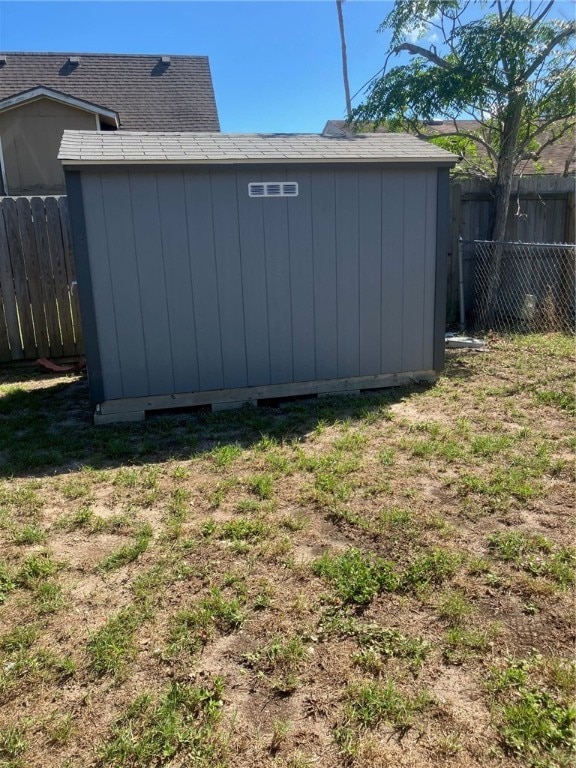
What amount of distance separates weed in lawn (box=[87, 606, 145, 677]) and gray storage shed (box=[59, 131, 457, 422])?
8.67 feet

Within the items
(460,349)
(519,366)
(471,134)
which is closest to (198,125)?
(471,134)

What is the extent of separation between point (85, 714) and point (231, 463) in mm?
2084

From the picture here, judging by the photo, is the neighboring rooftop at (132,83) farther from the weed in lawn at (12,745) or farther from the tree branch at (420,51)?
the weed in lawn at (12,745)

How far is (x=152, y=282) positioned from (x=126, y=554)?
2.49 meters

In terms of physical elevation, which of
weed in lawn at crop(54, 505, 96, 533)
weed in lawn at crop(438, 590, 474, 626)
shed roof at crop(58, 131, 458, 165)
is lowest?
weed in lawn at crop(438, 590, 474, 626)

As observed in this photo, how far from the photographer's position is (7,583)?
264cm

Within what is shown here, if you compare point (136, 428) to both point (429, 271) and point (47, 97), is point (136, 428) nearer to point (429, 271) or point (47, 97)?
point (429, 271)

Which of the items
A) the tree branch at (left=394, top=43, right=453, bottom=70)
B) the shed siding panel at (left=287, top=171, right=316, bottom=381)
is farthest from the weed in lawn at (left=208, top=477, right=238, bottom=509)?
the tree branch at (left=394, top=43, right=453, bottom=70)

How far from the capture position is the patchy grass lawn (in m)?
1.86

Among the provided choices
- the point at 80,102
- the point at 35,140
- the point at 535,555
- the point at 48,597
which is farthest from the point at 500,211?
the point at 35,140

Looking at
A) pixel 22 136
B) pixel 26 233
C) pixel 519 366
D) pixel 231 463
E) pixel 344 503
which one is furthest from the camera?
pixel 22 136

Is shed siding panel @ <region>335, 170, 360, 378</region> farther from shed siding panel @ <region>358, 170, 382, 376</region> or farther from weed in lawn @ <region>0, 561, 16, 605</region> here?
weed in lawn @ <region>0, 561, 16, 605</region>

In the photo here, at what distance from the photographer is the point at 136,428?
4.70 metres

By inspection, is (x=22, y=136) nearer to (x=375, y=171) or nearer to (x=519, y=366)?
(x=375, y=171)
